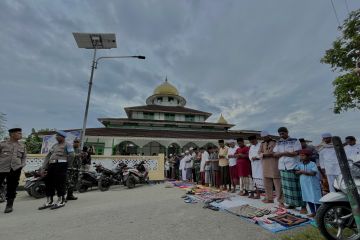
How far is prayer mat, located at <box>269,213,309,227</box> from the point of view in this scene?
3547mm

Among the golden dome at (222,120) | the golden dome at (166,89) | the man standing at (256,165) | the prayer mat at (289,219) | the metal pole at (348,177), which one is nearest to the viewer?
the metal pole at (348,177)

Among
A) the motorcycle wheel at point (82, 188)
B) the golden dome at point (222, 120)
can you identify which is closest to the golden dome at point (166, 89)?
the golden dome at point (222, 120)

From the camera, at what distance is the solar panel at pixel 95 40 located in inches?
Answer: 449

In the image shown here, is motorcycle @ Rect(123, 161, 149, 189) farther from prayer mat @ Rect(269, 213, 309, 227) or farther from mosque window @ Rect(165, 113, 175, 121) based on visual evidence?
mosque window @ Rect(165, 113, 175, 121)

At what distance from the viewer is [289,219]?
3.74 metres

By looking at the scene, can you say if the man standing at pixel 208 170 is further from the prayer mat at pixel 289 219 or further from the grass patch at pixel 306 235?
the grass patch at pixel 306 235

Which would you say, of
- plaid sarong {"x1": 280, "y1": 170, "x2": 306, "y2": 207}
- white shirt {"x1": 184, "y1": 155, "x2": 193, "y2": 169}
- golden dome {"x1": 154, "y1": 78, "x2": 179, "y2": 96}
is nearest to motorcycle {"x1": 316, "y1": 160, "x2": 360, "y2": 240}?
plaid sarong {"x1": 280, "y1": 170, "x2": 306, "y2": 207}

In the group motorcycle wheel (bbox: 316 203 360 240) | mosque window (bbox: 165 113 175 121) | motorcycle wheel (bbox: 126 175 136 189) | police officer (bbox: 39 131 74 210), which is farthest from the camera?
mosque window (bbox: 165 113 175 121)

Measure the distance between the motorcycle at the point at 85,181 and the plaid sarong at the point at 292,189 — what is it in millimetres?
6752

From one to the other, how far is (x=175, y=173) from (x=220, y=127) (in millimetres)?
16071

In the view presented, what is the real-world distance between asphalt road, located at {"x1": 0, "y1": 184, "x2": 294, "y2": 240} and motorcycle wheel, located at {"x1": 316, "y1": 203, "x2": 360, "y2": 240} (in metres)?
0.64

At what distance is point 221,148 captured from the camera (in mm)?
7695

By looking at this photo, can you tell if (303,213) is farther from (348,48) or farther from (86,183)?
(348,48)

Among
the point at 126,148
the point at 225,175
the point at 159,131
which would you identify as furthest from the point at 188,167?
the point at 126,148
